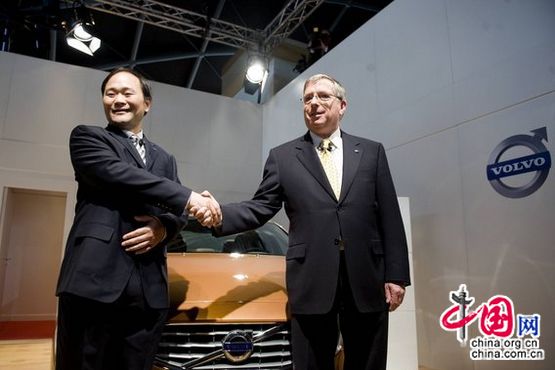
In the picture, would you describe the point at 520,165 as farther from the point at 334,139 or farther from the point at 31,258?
the point at 31,258

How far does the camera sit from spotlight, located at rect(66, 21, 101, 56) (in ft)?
16.9

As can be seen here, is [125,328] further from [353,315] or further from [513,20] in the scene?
[513,20]

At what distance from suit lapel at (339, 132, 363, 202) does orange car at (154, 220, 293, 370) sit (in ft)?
1.99

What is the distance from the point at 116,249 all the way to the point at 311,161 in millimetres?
733

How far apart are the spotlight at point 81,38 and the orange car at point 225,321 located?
4.41 metres

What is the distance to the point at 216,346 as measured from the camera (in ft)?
5.16

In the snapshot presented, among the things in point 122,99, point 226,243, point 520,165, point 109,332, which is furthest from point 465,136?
point 109,332

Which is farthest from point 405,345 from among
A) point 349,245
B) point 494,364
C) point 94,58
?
point 94,58

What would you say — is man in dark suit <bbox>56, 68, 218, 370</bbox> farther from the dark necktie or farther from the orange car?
the orange car

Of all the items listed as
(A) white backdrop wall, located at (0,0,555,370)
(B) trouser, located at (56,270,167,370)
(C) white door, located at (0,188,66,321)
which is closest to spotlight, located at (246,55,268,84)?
(A) white backdrop wall, located at (0,0,555,370)

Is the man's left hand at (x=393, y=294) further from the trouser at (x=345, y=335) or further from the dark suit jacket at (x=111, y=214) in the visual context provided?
the dark suit jacket at (x=111, y=214)

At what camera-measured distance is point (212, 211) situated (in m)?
1.46

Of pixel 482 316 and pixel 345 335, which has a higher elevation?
pixel 345 335

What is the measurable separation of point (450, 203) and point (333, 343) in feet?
7.72
